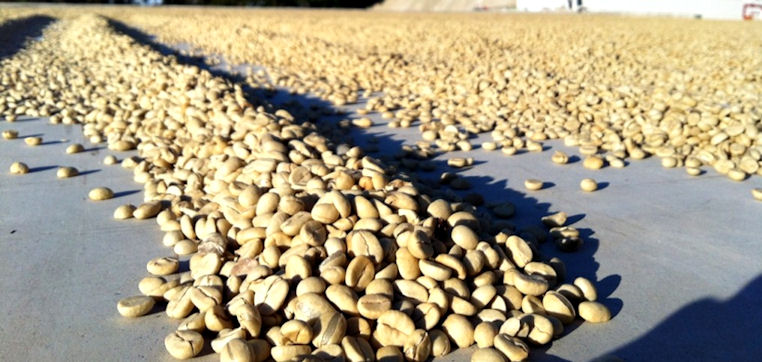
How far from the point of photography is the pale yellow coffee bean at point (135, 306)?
6.15 ft

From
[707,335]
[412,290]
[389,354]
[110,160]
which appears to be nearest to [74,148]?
[110,160]

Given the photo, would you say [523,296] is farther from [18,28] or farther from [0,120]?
[18,28]

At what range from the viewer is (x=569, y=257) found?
2.36 meters

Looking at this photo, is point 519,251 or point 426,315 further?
point 519,251

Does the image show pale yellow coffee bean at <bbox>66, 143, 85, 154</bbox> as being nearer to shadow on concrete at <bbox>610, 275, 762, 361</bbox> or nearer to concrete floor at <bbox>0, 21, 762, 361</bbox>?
concrete floor at <bbox>0, 21, 762, 361</bbox>

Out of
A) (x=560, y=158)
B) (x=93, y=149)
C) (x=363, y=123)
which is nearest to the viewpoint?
(x=560, y=158)

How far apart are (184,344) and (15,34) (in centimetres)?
1417

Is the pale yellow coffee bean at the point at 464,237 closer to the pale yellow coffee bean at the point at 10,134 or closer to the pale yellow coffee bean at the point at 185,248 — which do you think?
the pale yellow coffee bean at the point at 185,248

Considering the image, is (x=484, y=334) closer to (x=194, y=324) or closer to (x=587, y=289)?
(x=587, y=289)

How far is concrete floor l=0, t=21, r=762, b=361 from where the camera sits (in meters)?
1.77

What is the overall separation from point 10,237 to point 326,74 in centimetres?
506

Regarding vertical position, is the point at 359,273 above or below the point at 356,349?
above

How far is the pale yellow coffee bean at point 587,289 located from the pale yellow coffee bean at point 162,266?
5.19 feet

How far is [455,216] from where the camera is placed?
219 centimetres
